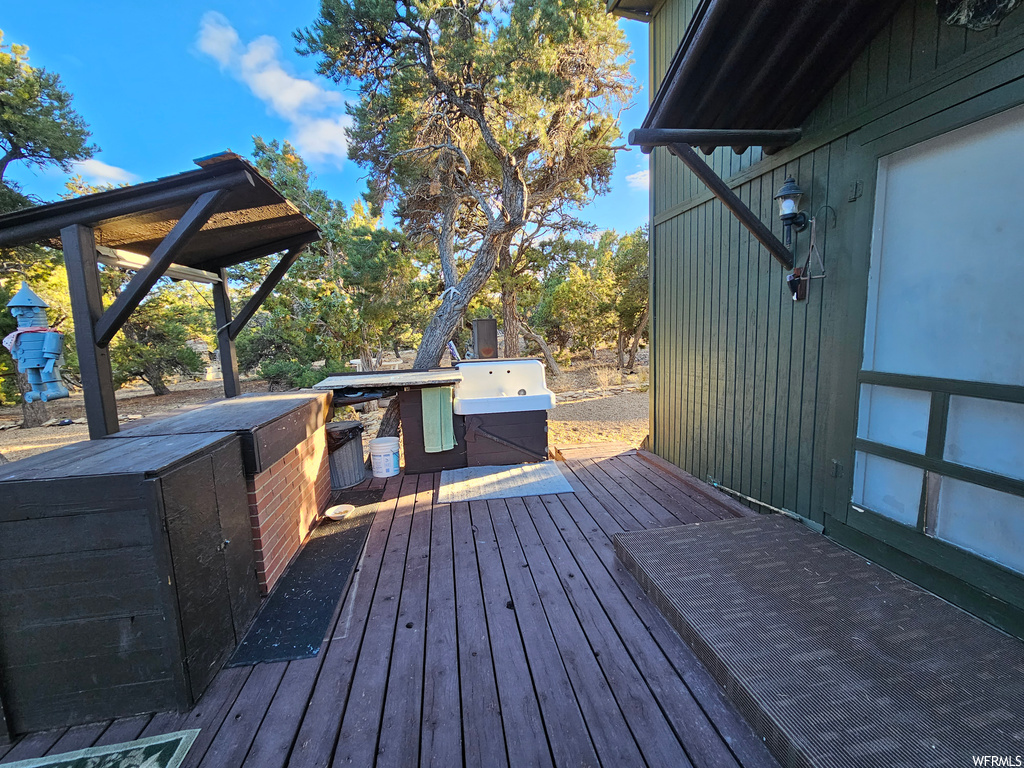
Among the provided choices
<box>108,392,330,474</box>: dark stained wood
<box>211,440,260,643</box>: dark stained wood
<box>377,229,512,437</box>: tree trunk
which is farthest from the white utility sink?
<box>211,440,260,643</box>: dark stained wood

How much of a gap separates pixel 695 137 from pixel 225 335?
3492mm

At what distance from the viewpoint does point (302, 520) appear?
2.56 m

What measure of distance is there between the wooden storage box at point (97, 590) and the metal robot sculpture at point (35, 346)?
0.89 m

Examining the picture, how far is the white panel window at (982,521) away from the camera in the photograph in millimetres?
1474

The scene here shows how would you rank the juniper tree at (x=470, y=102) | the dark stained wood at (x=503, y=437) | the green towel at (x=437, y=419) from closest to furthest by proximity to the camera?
the green towel at (x=437, y=419), the dark stained wood at (x=503, y=437), the juniper tree at (x=470, y=102)

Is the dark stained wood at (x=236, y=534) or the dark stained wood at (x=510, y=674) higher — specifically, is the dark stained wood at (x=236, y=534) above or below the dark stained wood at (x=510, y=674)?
above

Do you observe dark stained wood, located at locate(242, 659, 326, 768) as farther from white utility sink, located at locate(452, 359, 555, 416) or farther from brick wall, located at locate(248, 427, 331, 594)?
white utility sink, located at locate(452, 359, 555, 416)

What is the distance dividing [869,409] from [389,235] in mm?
6612

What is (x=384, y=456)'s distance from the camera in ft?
12.1

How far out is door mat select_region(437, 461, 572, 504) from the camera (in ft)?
10.5

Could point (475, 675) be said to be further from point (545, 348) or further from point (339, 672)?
point (545, 348)

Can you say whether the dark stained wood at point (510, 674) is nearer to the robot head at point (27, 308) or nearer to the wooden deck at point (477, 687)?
the wooden deck at point (477, 687)

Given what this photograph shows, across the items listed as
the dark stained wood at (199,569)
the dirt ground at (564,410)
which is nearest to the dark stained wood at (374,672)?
the dark stained wood at (199,569)

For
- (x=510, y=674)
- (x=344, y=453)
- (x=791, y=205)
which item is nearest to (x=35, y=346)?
(x=344, y=453)
